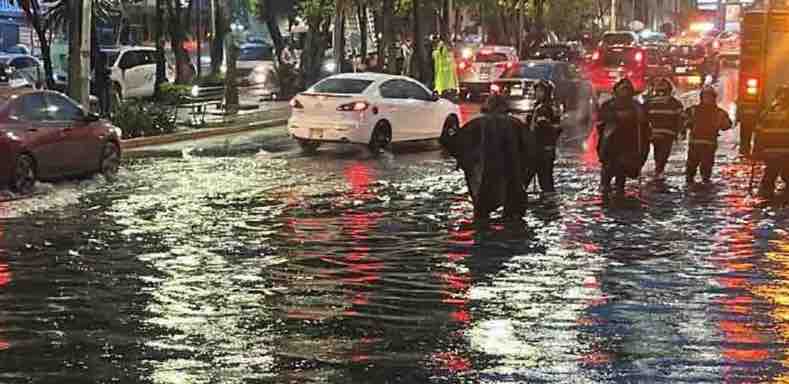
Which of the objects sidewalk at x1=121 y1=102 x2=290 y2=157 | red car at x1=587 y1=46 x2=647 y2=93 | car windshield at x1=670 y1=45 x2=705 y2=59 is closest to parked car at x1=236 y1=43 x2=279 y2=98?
sidewalk at x1=121 y1=102 x2=290 y2=157

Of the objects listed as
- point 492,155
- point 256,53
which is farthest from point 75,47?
point 256,53

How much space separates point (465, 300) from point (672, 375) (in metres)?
2.76

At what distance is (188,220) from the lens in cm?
1530

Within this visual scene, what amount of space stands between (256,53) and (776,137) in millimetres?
49255

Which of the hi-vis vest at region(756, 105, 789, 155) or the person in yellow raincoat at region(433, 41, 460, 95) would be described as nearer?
the hi-vis vest at region(756, 105, 789, 155)

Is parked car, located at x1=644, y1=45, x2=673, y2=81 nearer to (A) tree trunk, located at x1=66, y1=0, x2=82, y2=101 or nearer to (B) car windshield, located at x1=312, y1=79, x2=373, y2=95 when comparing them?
(B) car windshield, located at x1=312, y1=79, x2=373, y2=95

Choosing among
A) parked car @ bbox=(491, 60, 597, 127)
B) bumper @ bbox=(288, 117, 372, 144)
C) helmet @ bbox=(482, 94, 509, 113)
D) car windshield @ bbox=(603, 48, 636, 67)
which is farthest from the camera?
car windshield @ bbox=(603, 48, 636, 67)

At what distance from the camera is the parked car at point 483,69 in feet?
139

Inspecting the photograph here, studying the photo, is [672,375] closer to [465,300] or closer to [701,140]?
[465,300]

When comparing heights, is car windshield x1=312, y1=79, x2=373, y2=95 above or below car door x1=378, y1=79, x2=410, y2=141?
above

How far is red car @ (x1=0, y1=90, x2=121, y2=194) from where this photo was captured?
17.5 meters

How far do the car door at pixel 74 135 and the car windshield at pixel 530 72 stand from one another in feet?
42.5

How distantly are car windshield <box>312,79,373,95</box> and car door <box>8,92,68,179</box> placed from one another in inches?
279

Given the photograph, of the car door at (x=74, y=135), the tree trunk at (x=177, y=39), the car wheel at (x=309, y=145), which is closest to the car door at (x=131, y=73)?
the tree trunk at (x=177, y=39)
